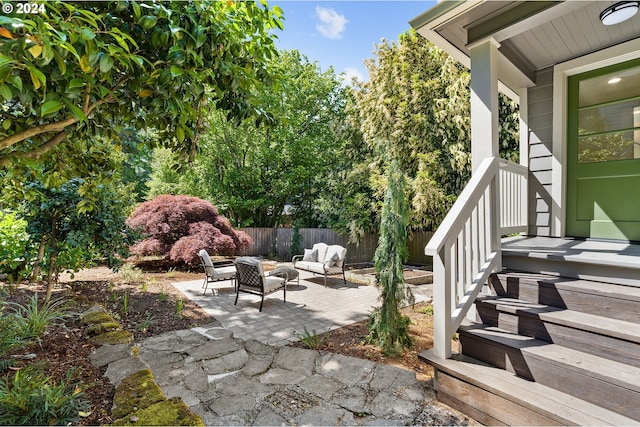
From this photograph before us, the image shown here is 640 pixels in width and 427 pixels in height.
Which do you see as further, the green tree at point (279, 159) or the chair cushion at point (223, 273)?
the green tree at point (279, 159)

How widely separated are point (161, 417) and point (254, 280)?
11.6 feet

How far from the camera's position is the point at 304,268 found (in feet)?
24.7

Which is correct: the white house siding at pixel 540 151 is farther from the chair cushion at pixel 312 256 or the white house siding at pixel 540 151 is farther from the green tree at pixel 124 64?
the chair cushion at pixel 312 256

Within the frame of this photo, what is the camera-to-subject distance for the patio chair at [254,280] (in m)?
5.19

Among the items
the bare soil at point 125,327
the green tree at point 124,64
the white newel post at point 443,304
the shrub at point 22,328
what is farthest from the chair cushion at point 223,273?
the white newel post at point 443,304

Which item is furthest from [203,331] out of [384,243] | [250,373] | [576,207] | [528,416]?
[576,207]

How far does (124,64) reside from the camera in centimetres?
142

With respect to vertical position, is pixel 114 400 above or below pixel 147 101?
below

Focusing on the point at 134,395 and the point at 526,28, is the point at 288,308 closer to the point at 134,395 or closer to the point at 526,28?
the point at 134,395

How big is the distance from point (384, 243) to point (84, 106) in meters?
2.83

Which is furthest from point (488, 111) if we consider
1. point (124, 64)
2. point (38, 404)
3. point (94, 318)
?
point (94, 318)

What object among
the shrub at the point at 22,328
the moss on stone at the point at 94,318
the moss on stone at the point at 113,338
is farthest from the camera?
the moss on stone at the point at 94,318

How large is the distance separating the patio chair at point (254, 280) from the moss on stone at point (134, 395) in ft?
9.68

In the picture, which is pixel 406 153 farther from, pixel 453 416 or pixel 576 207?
pixel 453 416
